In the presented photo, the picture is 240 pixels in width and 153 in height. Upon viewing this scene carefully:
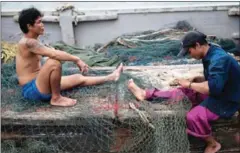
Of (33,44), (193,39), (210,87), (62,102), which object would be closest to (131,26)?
(62,102)

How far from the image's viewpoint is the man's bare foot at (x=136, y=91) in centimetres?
543

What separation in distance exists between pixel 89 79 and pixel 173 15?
3453 millimetres

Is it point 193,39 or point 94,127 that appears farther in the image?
point 94,127

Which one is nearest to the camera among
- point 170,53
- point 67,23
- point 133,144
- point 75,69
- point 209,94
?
point 209,94

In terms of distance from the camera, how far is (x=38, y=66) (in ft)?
18.1

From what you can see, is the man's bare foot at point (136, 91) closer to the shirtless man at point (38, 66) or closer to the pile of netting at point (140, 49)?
the shirtless man at point (38, 66)

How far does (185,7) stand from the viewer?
866cm

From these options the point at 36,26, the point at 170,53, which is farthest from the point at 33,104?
the point at 170,53

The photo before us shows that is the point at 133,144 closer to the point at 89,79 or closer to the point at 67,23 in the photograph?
the point at 89,79

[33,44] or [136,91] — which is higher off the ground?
[33,44]

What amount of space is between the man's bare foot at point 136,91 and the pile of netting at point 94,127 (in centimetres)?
8

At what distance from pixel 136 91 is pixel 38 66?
1.27 meters

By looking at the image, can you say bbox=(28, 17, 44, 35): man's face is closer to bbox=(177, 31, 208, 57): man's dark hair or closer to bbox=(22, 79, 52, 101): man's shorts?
bbox=(22, 79, 52, 101): man's shorts

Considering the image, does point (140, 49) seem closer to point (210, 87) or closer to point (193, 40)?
point (193, 40)
